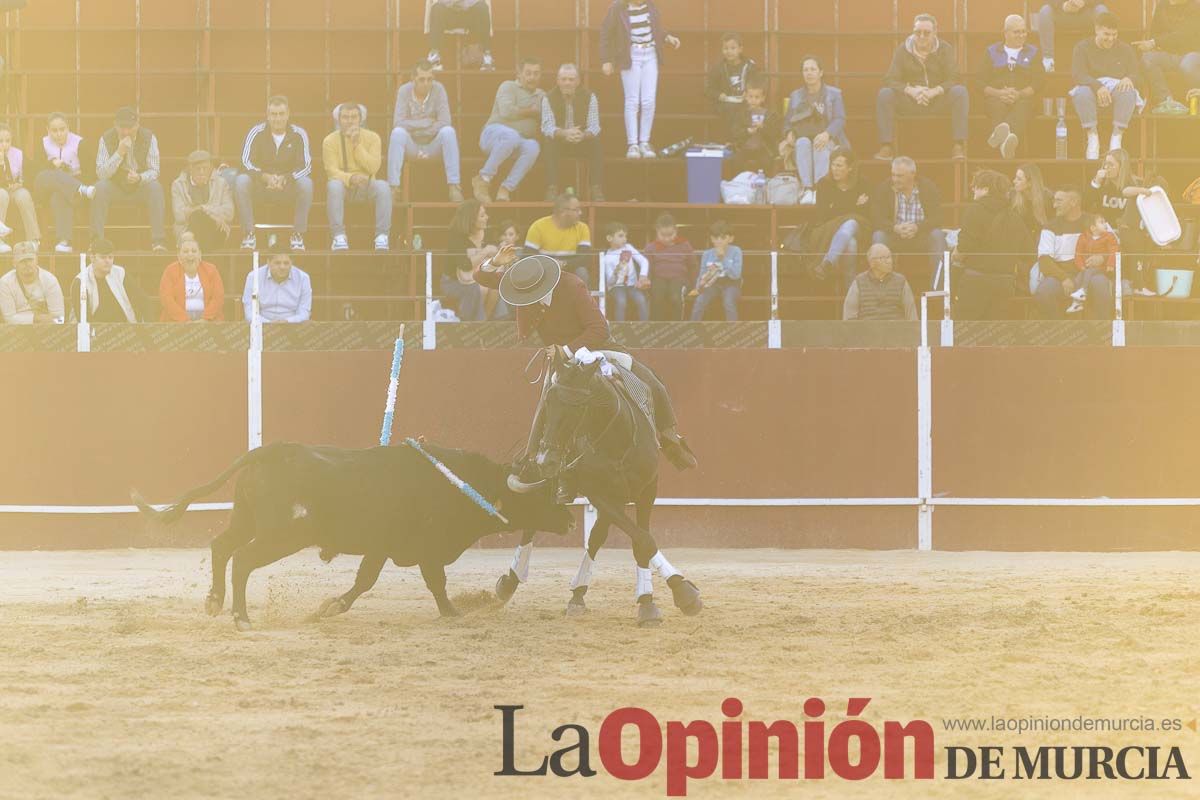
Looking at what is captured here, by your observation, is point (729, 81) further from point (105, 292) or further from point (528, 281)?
point (528, 281)

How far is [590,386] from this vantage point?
30.2ft

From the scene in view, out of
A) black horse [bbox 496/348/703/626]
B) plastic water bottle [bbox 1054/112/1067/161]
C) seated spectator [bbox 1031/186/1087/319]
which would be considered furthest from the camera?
plastic water bottle [bbox 1054/112/1067/161]

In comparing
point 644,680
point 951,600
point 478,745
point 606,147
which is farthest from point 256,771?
point 606,147

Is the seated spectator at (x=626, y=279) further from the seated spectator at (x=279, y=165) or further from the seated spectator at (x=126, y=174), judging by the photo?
the seated spectator at (x=126, y=174)

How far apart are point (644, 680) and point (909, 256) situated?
6.65 m

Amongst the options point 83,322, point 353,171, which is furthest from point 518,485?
point 353,171

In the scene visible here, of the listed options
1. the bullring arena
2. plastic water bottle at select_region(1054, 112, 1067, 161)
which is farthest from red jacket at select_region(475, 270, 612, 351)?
plastic water bottle at select_region(1054, 112, 1067, 161)

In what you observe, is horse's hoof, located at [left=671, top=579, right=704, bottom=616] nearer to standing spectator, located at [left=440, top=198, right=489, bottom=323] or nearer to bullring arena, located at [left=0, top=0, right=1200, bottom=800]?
bullring arena, located at [left=0, top=0, right=1200, bottom=800]

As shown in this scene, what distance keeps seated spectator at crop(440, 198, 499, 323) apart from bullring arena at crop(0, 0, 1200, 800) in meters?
0.22

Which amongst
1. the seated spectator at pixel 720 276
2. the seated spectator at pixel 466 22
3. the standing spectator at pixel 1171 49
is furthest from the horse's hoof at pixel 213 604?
the standing spectator at pixel 1171 49

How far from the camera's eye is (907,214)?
14.6 meters

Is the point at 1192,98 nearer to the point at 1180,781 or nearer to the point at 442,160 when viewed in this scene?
the point at 442,160

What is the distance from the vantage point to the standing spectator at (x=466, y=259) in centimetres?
1384

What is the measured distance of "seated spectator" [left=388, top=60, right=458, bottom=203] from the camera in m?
15.6
